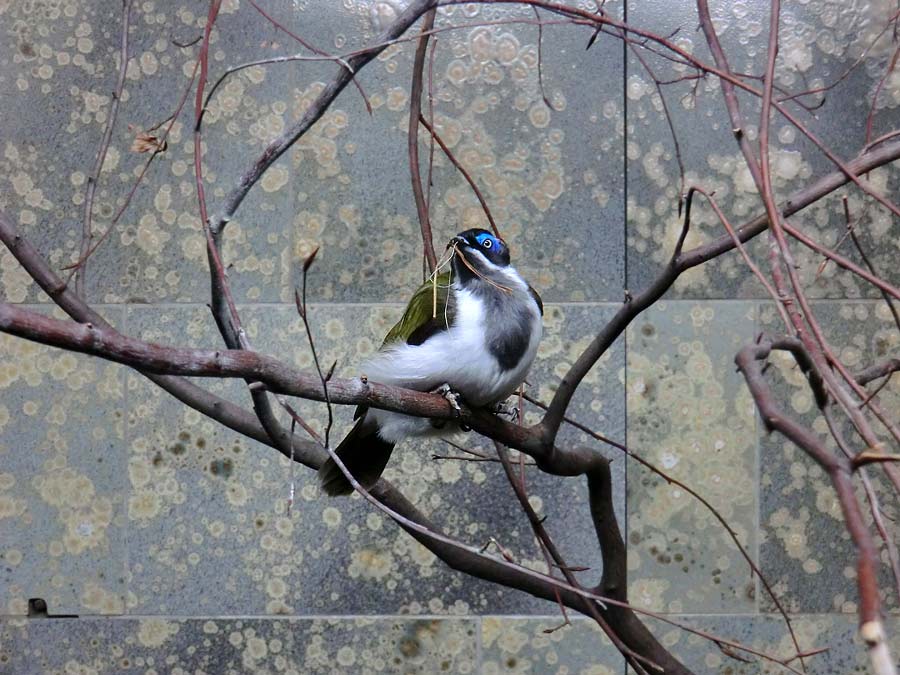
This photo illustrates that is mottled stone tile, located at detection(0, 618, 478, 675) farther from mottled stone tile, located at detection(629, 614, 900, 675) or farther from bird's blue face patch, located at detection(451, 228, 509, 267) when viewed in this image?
bird's blue face patch, located at detection(451, 228, 509, 267)

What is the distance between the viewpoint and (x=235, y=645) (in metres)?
3.74

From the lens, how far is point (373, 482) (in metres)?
2.60

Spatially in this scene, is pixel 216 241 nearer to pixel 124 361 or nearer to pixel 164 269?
pixel 124 361

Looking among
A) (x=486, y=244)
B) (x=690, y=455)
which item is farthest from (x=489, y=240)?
(x=690, y=455)

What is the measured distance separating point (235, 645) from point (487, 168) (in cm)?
194

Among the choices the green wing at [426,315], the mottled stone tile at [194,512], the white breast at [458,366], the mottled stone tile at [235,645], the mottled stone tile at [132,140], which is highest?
the mottled stone tile at [132,140]

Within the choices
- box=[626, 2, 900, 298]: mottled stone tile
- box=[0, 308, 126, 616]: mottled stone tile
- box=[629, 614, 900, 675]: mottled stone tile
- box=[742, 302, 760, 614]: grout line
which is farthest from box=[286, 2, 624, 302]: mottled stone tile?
box=[629, 614, 900, 675]: mottled stone tile

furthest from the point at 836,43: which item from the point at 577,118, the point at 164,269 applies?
the point at 164,269

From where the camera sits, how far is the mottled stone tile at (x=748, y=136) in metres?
3.68

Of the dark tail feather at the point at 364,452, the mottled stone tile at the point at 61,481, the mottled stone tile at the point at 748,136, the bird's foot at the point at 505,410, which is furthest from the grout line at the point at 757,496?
the mottled stone tile at the point at 61,481

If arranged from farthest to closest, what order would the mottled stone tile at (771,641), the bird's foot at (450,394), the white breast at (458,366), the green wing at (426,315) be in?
the mottled stone tile at (771,641)
the green wing at (426,315)
the white breast at (458,366)
the bird's foot at (450,394)

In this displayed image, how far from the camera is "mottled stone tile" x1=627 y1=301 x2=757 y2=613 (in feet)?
12.1

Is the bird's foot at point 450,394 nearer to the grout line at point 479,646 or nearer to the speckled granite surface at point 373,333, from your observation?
the speckled granite surface at point 373,333

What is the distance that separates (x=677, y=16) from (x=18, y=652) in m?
3.28
